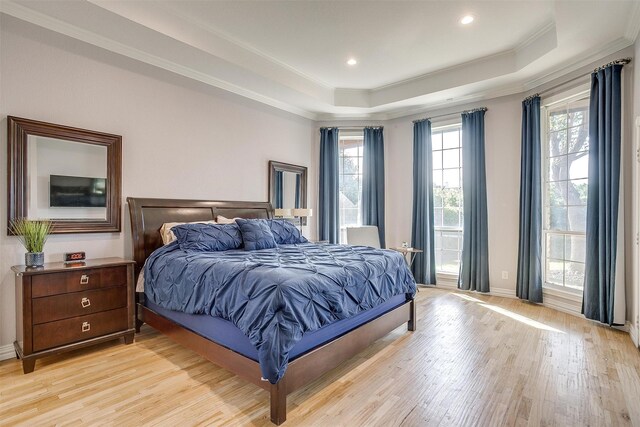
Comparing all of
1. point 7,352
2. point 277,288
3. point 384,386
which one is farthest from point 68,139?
point 384,386

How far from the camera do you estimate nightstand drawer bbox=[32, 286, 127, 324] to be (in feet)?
8.07

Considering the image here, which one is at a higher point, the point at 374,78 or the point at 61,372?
the point at 374,78

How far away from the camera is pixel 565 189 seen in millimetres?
3967

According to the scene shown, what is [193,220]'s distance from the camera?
383 centimetres

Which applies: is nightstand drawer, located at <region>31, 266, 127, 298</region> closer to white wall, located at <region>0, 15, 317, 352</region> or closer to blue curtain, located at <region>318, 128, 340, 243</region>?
white wall, located at <region>0, 15, 317, 352</region>

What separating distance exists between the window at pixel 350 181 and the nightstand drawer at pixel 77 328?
146 inches

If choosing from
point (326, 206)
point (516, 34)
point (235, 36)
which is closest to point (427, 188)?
point (326, 206)

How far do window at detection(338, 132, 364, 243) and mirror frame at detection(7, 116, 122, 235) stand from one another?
11.6 feet

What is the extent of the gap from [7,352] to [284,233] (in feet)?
8.85

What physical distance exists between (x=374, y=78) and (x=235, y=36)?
208cm

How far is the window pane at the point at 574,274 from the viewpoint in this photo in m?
3.79

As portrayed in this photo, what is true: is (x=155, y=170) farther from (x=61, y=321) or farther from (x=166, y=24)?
(x=61, y=321)

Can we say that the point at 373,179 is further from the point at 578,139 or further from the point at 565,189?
the point at 578,139

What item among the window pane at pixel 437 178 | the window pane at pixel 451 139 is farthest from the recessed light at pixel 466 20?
the window pane at pixel 437 178
